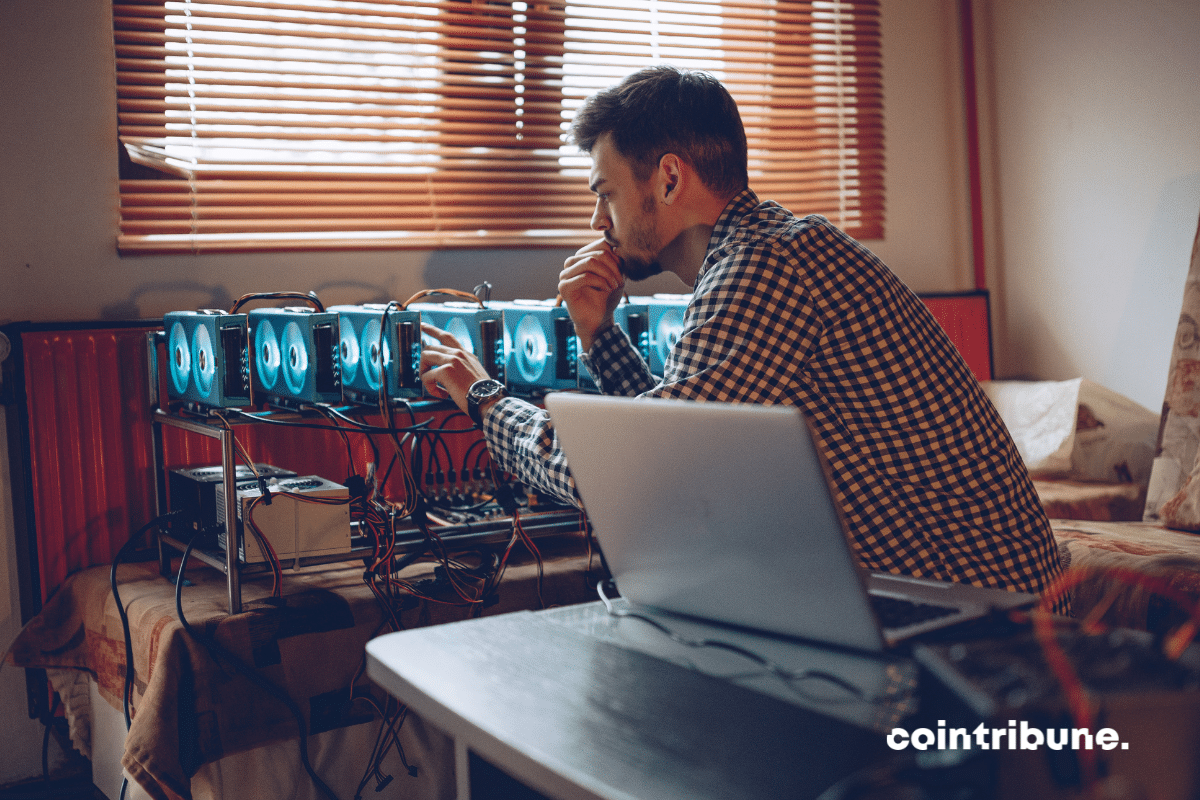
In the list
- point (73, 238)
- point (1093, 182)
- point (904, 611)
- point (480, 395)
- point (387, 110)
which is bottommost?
point (904, 611)

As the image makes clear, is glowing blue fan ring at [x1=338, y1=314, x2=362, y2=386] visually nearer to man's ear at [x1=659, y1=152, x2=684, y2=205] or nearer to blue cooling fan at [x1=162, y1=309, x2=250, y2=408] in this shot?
blue cooling fan at [x1=162, y1=309, x2=250, y2=408]

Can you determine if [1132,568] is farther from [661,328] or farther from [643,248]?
→ [643,248]

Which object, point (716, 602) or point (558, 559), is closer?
point (716, 602)

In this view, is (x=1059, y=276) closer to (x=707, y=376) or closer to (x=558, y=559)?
(x=558, y=559)

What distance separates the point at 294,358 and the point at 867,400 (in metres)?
1.11

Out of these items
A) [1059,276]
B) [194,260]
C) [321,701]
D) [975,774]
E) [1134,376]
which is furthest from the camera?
[1059,276]

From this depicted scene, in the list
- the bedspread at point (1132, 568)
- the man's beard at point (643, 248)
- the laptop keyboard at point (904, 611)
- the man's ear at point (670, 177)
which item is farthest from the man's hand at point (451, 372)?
the bedspread at point (1132, 568)

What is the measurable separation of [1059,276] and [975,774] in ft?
10.1

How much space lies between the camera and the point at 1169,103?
291 centimetres

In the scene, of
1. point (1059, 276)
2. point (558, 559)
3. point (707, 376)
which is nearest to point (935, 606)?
point (707, 376)

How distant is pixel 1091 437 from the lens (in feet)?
9.22

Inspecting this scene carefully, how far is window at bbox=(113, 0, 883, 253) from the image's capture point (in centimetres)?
239

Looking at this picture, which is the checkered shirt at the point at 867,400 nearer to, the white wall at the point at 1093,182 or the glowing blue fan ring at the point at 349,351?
the glowing blue fan ring at the point at 349,351

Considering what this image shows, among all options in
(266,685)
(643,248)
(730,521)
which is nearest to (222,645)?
(266,685)
